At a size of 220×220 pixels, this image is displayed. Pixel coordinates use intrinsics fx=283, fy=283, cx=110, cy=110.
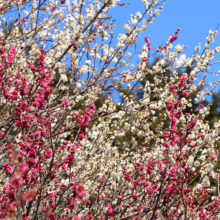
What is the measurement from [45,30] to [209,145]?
3494 millimetres

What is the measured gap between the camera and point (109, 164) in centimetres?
466

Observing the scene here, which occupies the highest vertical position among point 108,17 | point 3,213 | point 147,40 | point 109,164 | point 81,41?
point 108,17

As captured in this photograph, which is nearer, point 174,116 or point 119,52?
point 174,116

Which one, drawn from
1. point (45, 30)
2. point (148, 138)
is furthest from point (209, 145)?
point (45, 30)

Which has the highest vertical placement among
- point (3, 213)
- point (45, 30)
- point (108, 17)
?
point (45, 30)

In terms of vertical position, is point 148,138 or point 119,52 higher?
point 119,52

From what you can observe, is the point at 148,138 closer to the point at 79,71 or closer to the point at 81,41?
the point at 79,71

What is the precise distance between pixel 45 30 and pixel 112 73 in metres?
1.87

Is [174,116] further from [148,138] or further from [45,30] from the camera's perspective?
[45,30]

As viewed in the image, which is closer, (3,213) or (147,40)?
(3,213)

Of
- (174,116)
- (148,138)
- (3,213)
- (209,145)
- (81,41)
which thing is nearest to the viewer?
(3,213)

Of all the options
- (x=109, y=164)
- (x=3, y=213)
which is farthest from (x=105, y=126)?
(x=3, y=213)

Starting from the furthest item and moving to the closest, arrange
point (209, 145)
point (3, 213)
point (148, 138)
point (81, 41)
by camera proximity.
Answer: point (148, 138) → point (209, 145) → point (81, 41) → point (3, 213)

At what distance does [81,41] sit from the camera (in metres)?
3.86
